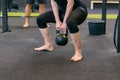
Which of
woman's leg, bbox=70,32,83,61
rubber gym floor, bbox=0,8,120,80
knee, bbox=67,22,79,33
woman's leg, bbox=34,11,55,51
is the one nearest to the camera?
rubber gym floor, bbox=0,8,120,80

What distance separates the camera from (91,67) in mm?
3758

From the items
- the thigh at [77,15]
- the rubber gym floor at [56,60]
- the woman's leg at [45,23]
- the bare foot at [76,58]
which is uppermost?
the thigh at [77,15]

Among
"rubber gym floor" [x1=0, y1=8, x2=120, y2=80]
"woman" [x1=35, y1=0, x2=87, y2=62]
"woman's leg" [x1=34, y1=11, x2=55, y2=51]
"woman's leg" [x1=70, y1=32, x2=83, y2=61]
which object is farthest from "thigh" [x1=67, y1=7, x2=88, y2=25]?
"rubber gym floor" [x1=0, y1=8, x2=120, y2=80]

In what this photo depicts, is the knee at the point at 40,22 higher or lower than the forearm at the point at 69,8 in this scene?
lower

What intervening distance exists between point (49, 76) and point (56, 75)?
79mm

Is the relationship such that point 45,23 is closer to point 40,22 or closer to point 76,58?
point 40,22

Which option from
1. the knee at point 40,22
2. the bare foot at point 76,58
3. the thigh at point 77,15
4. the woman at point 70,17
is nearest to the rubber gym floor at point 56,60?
the bare foot at point 76,58

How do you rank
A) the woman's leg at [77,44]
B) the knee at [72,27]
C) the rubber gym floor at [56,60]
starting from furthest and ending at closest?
the woman's leg at [77,44], the knee at [72,27], the rubber gym floor at [56,60]

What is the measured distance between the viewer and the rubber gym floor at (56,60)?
136 inches

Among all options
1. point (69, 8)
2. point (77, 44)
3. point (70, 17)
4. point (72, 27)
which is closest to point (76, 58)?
point (77, 44)

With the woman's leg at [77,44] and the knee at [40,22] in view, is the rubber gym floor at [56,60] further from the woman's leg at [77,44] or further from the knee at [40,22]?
the knee at [40,22]

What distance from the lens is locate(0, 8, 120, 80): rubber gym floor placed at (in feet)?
11.3

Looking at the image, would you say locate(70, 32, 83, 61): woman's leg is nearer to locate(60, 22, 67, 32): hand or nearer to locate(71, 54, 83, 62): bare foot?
locate(71, 54, 83, 62): bare foot

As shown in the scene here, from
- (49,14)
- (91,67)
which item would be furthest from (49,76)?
(49,14)
